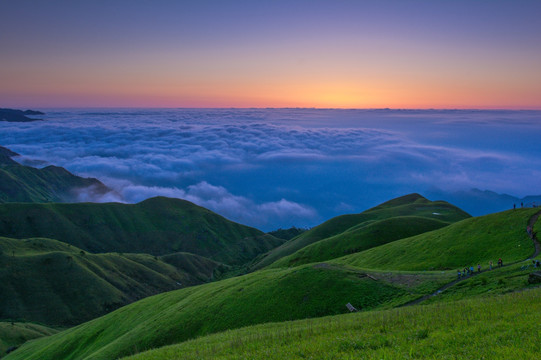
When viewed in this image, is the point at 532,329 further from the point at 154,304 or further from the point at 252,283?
the point at 154,304

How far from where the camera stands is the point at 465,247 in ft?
197

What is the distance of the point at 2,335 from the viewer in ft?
305

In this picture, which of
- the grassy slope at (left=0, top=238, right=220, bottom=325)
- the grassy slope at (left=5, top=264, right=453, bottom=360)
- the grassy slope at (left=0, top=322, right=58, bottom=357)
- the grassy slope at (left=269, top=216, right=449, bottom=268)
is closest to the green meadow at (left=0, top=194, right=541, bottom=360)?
the grassy slope at (left=5, top=264, right=453, bottom=360)

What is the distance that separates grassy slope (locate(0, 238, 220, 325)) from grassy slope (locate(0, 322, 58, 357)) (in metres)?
21.3

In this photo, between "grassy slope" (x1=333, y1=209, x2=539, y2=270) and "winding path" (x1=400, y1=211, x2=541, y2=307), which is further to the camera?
"grassy slope" (x1=333, y1=209, x2=539, y2=270)

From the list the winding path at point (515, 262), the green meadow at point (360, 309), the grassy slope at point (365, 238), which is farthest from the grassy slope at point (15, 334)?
the winding path at point (515, 262)

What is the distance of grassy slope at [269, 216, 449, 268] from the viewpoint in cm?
10838

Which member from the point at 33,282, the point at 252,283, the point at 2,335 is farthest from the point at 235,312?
the point at 33,282

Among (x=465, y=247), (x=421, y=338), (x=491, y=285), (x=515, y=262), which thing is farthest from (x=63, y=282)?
(x=421, y=338)

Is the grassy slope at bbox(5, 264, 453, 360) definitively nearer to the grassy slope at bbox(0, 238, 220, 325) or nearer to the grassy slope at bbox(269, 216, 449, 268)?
the grassy slope at bbox(269, 216, 449, 268)

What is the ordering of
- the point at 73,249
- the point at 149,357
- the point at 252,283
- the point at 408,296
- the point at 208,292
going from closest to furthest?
1. the point at 149,357
2. the point at 408,296
3. the point at 252,283
4. the point at 208,292
5. the point at 73,249

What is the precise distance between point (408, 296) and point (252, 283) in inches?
1044

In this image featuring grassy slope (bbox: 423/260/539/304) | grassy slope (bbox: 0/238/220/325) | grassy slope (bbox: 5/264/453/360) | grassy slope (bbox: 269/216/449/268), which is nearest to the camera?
grassy slope (bbox: 423/260/539/304)

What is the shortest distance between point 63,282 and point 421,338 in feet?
511
